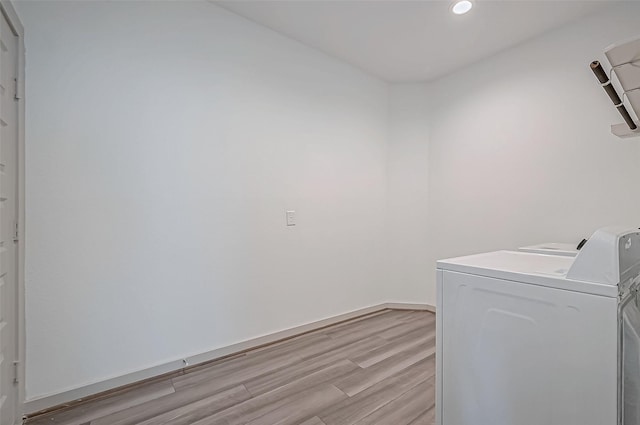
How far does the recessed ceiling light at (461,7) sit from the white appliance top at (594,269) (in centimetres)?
184

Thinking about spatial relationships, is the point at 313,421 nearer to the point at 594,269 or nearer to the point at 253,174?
the point at 594,269

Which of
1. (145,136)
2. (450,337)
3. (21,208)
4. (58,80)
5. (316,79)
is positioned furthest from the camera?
(316,79)

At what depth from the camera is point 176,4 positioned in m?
1.93

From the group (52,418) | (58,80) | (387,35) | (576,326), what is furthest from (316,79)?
(52,418)

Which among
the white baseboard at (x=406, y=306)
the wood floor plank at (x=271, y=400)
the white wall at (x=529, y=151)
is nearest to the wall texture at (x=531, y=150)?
the white wall at (x=529, y=151)

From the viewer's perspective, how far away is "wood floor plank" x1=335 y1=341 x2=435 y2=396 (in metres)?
1.77

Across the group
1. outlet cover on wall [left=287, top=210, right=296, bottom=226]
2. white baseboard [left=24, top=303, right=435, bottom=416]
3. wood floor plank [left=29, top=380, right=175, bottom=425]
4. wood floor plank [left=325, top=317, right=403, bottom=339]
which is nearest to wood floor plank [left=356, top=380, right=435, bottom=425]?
→ wood floor plank [left=325, top=317, right=403, bottom=339]

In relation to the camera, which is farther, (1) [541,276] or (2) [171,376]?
(2) [171,376]

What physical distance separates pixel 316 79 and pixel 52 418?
2.93 metres

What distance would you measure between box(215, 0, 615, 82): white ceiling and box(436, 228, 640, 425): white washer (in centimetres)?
192

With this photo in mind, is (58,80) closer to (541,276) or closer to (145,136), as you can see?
(145,136)

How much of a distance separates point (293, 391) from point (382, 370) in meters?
0.62

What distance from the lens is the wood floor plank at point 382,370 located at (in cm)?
177

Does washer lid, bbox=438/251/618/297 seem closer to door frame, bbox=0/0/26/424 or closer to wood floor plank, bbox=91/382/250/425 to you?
wood floor plank, bbox=91/382/250/425
